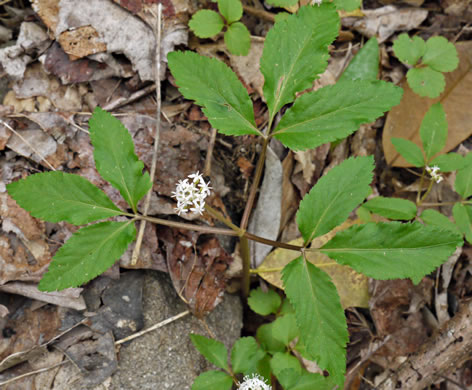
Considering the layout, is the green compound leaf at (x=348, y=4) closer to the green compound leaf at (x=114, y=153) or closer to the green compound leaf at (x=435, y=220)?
the green compound leaf at (x=435, y=220)

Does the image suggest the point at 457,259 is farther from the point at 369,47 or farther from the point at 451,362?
the point at 369,47

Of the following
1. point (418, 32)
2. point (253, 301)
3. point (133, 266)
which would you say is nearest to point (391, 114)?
point (418, 32)

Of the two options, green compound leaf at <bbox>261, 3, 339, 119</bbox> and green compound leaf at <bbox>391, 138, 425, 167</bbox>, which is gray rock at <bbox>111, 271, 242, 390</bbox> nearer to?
green compound leaf at <bbox>261, 3, 339, 119</bbox>

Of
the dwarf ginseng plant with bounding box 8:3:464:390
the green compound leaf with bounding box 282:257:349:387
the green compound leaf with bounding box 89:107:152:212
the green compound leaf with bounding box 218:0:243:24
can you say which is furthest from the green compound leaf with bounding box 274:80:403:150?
the green compound leaf with bounding box 218:0:243:24

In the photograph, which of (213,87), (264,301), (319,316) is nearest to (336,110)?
(213,87)

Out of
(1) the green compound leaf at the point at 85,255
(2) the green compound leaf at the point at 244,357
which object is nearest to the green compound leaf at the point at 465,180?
(2) the green compound leaf at the point at 244,357

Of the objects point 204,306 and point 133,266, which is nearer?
point 133,266
